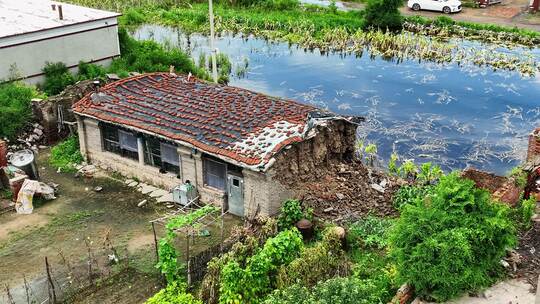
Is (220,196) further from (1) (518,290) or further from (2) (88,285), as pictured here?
(1) (518,290)

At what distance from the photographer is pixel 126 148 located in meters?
19.2

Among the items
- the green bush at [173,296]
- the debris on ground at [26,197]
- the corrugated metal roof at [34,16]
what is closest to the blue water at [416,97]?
the corrugated metal roof at [34,16]

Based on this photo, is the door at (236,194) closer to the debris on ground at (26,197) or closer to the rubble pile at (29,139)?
the debris on ground at (26,197)

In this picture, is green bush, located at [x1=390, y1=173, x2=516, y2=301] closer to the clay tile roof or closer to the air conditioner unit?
the clay tile roof

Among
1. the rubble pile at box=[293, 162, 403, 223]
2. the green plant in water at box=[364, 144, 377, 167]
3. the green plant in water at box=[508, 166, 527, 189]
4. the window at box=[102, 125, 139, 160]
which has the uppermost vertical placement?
the green plant in water at box=[508, 166, 527, 189]

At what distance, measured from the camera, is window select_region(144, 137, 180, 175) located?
1800 centimetres

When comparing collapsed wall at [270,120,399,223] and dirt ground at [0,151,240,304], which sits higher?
collapsed wall at [270,120,399,223]

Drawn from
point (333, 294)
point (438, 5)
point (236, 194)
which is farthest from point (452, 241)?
point (438, 5)

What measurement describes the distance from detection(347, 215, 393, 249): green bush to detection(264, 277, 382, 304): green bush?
3.79m

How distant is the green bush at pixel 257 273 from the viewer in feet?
40.9

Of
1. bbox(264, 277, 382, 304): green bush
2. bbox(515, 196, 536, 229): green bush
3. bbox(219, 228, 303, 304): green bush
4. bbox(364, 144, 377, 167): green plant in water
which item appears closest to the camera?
bbox(264, 277, 382, 304): green bush

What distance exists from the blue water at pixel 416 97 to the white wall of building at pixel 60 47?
6452 mm

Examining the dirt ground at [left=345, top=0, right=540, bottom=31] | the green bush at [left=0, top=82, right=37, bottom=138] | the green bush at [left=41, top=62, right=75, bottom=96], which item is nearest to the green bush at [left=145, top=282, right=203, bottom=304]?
the green bush at [left=0, top=82, right=37, bottom=138]

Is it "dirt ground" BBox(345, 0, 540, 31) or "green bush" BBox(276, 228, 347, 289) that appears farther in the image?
"dirt ground" BBox(345, 0, 540, 31)
